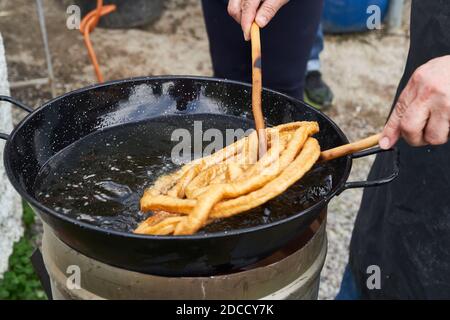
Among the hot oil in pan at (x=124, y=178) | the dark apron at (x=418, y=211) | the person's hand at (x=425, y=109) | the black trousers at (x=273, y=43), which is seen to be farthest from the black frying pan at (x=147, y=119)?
the black trousers at (x=273, y=43)

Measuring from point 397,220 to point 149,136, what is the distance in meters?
1.11

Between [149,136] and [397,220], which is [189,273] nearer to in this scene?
[149,136]

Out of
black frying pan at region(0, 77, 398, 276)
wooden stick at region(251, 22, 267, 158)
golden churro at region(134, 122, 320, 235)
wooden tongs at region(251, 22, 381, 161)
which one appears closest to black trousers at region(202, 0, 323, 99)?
black frying pan at region(0, 77, 398, 276)

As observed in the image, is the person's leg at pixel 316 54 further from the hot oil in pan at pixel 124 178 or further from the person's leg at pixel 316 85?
the hot oil in pan at pixel 124 178

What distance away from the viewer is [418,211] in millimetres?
2387

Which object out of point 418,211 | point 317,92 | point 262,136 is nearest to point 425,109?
point 262,136

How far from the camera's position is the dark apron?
226cm

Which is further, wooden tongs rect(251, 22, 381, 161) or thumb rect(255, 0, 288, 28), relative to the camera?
thumb rect(255, 0, 288, 28)

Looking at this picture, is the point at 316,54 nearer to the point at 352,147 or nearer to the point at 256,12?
the point at 256,12

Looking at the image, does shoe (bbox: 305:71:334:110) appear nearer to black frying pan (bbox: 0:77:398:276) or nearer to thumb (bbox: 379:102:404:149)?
black frying pan (bbox: 0:77:398:276)

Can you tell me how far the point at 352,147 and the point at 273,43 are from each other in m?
1.77

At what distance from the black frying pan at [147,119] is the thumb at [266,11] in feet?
0.93

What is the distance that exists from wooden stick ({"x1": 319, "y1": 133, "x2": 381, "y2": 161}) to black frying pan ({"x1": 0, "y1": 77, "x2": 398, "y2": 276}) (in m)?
0.06

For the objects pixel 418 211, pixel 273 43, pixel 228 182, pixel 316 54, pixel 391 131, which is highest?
pixel 391 131
